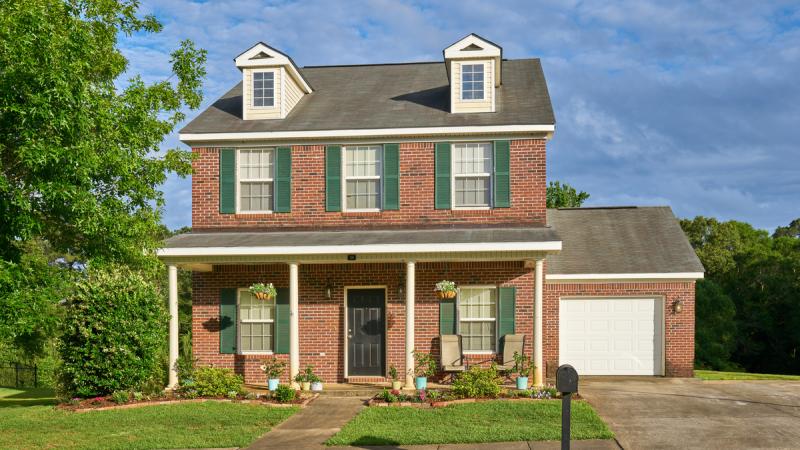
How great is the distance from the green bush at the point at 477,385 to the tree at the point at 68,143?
645 centimetres

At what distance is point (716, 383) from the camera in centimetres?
1600

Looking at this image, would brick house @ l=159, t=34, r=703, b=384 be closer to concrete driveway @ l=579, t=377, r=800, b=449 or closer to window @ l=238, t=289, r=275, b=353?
window @ l=238, t=289, r=275, b=353

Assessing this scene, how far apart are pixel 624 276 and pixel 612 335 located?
4.91 ft

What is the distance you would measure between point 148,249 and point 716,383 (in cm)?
1223

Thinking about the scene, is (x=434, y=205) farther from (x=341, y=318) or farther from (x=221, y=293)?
(x=221, y=293)

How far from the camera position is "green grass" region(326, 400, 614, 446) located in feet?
34.7

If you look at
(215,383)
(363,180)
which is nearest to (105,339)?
(215,383)

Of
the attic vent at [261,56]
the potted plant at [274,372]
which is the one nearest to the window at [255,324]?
the potted plant at [274,372]

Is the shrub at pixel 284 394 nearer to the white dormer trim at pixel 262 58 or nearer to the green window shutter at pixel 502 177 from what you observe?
the green window shutter at pixel 502 177

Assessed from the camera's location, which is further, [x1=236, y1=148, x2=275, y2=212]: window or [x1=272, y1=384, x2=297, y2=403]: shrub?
[x1=236, y1=148, x2=275, y2=212]: window

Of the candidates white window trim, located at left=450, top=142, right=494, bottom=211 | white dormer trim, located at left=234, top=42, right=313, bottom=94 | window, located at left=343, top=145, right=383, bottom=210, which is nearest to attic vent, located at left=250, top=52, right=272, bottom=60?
white dormer trim, located at left=234, top=42, right=313, bottom=94

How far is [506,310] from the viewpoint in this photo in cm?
1606

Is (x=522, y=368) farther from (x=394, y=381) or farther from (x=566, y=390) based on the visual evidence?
(x=566, y=390)

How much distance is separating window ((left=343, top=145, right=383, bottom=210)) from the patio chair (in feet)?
11.3
